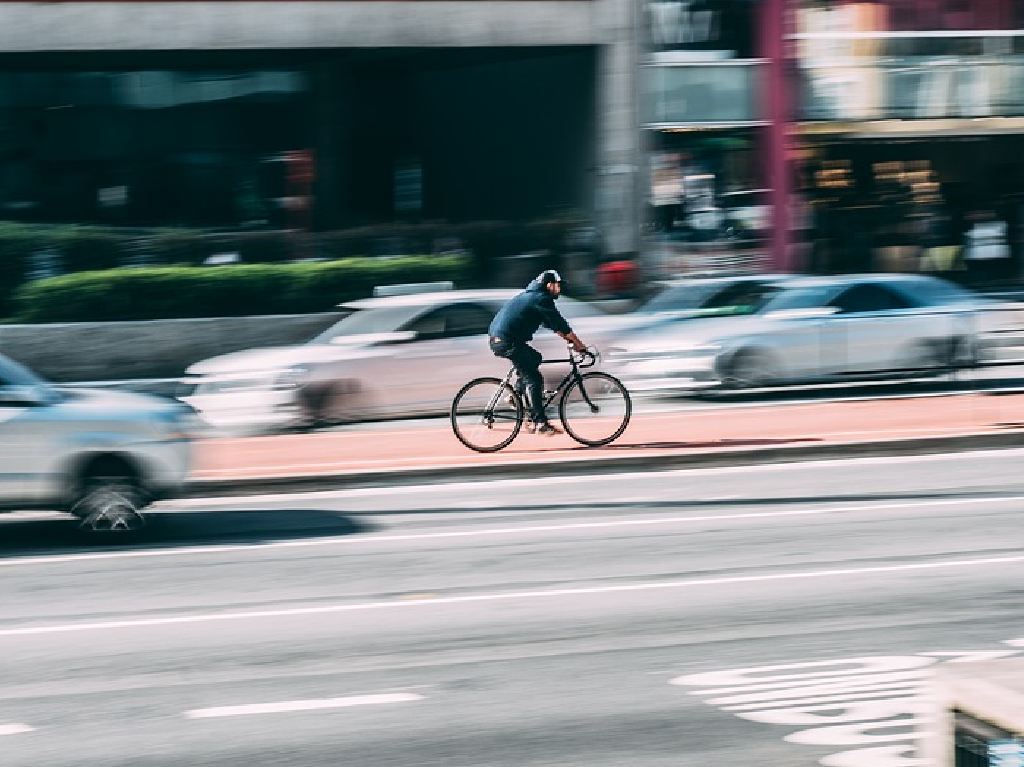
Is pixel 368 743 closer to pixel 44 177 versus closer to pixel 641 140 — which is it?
pixel 641 140

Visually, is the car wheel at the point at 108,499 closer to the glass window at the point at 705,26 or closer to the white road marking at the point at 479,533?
the white road marking at the point at 479,533

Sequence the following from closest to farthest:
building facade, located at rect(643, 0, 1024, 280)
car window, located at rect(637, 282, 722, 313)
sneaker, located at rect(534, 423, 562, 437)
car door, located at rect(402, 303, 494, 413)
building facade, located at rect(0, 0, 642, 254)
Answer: sneaker, located at rect(534, 423, 562, 437), car door, located at rect(402, 303, 494, 413), car window, located at rect(637, 282, 722, 313), building facade, located at rect(0, 0, 642, 254), building facade, located at rect(643, 0, 1024, 280)

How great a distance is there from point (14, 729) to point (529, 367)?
8420 millimetres

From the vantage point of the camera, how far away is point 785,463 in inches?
579

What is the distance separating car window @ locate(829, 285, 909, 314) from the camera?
63.9 ft

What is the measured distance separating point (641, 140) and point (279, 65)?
6.48 meters

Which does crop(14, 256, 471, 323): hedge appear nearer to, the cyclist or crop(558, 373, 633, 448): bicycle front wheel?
crop(558, 373, 633, 448): bicycle front wheel

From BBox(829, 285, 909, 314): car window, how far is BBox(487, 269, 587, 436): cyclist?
5732mm

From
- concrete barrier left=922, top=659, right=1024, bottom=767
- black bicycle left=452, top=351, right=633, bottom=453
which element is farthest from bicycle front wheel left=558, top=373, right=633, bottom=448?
concrete barrier left=922, top=659, right=1024, bottom=767

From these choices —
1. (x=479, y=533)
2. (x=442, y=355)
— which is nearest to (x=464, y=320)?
(x=442, y=355)

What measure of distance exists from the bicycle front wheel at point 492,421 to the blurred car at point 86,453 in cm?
393

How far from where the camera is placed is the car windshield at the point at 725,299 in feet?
64.5

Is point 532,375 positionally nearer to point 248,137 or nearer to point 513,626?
point 513,626

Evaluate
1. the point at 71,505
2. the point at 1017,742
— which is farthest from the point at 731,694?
the point at 71,505
